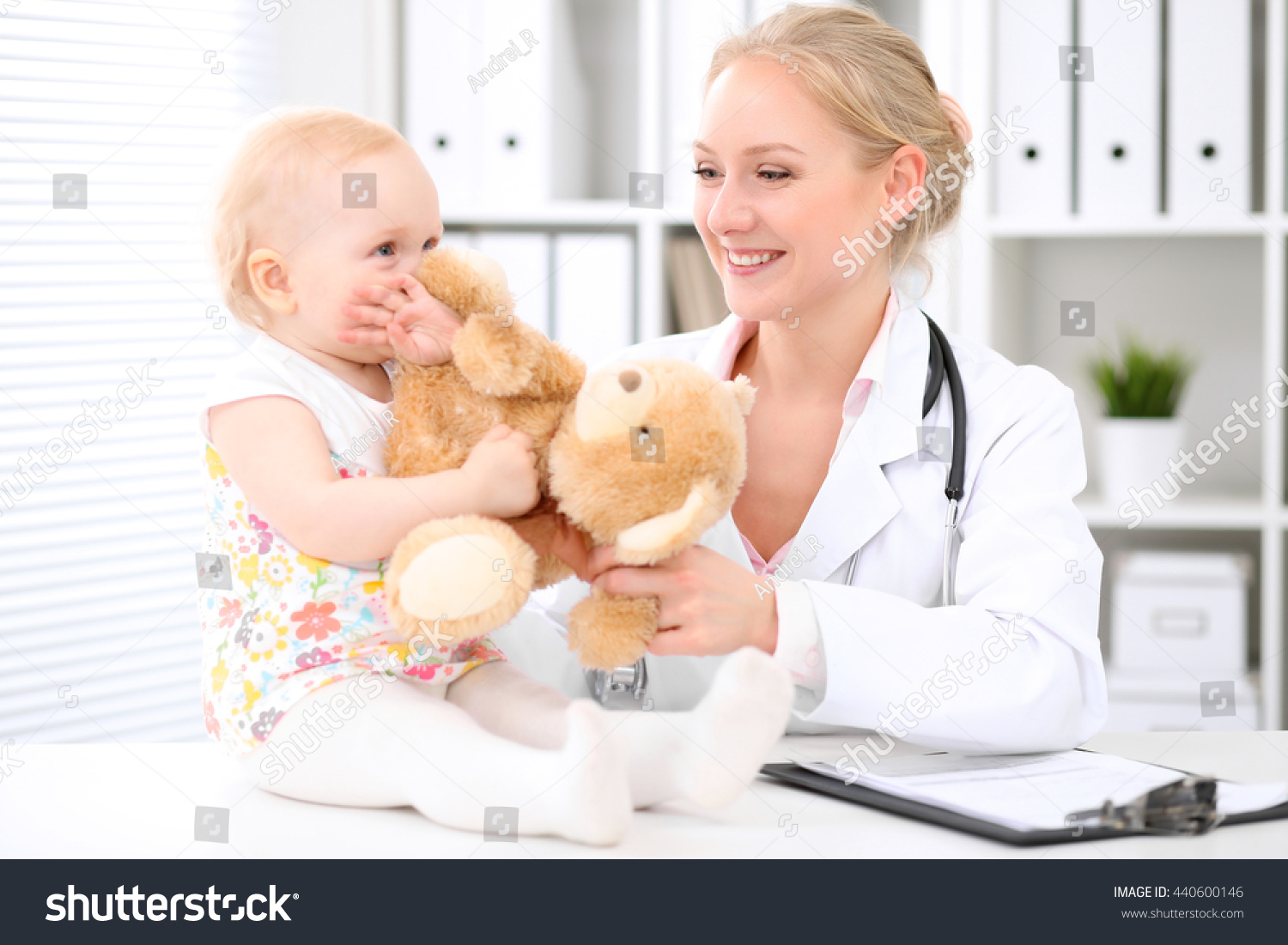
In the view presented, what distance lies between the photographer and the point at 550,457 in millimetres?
875

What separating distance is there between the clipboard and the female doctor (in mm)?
181

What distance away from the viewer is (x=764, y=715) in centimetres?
82

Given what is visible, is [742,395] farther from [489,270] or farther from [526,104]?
[526,104]

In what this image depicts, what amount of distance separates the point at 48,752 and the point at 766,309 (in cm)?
89

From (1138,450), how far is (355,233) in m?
1.70

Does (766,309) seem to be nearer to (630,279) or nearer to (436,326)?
(436,326)

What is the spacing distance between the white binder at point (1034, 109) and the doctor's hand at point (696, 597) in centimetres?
140

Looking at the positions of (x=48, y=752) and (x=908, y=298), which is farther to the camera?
(x=908, y=298)

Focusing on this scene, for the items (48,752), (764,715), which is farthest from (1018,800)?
(48,752)

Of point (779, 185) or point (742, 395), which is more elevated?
point (779, 185)

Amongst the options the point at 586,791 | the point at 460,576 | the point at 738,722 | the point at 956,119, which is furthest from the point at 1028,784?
the point at 956,119

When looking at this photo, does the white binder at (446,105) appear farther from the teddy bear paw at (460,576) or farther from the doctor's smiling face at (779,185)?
the teddy bear paw at (460,576)

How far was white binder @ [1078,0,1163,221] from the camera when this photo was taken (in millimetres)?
2029
